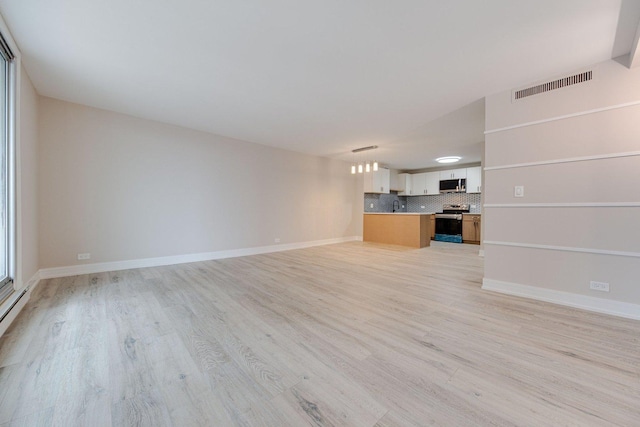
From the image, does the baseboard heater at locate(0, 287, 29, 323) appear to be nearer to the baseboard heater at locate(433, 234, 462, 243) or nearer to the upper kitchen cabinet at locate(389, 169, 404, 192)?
the upper kitchen cabinet at locate(389, 169, 404, 192)

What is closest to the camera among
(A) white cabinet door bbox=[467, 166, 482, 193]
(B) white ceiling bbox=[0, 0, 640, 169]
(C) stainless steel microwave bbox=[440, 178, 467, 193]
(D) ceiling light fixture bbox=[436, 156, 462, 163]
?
(B) white ceiling bbox=[0, 0, 640, 169]

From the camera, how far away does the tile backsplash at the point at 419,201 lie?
8133 mm

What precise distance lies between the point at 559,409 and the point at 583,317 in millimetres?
1687

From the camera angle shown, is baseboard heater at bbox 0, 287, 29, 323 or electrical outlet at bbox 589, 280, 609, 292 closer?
baseboard heater at bbox 0, 287, 29, 323

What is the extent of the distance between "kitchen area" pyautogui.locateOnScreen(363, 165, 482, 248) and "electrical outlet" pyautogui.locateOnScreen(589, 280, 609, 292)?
13.0 feet

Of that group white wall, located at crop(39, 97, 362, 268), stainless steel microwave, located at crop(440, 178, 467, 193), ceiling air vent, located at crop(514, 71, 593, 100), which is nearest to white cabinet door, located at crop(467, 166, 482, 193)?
stainless steel microwave, located at crop(440, 178, 467, 193)

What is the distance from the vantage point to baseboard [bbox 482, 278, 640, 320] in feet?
7.73

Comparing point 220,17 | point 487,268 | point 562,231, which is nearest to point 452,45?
point 220,17

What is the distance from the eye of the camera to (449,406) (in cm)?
126

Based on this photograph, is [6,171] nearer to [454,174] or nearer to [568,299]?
[568,299]

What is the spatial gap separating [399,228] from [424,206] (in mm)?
2995

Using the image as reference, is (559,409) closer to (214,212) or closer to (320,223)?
(214,212)

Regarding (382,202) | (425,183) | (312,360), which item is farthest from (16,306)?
(425,183)

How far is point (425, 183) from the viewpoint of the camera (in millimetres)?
8836
